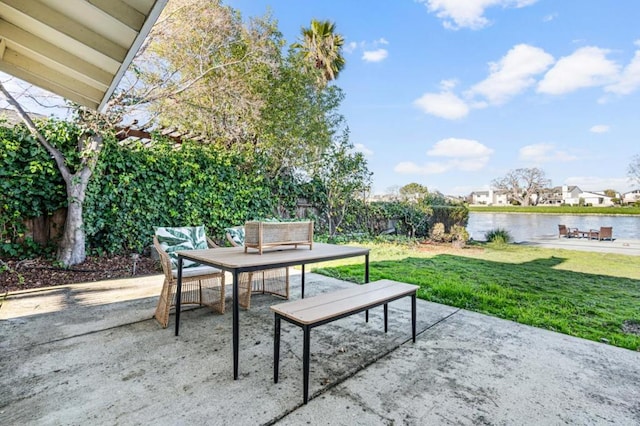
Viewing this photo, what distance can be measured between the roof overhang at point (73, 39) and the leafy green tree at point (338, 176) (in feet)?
18.7

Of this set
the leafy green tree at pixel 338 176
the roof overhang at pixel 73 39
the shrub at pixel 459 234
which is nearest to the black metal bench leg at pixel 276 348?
the roof overhang at pixel 73 39

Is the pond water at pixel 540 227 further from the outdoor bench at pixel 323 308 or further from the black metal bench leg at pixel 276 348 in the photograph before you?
the black metal bench leg at pixel 276 348

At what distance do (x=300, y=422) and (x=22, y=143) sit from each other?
5.35m

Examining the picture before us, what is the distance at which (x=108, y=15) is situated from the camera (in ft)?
6.31

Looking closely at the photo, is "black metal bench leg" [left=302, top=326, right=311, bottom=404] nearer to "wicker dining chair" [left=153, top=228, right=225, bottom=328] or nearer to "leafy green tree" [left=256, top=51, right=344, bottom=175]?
"wicker dining chair" [left=153, top=228, right=225, bottom=328]

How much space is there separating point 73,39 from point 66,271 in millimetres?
3576

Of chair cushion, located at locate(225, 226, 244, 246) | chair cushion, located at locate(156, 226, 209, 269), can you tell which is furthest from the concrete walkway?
chair cushion, located at locate(225, 226, 244, 246)

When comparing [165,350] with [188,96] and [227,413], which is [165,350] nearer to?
[227,413]

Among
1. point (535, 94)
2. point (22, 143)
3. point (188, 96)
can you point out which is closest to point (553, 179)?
point (535, 94)

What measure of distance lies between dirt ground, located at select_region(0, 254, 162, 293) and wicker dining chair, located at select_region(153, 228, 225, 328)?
214cm

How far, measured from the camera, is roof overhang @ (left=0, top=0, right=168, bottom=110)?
6.23 ft

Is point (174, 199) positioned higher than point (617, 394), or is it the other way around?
point (174, 199)

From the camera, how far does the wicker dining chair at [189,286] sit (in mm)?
2652

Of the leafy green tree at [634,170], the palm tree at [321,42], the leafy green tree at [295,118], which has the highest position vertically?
the palm tree at [321,42]
